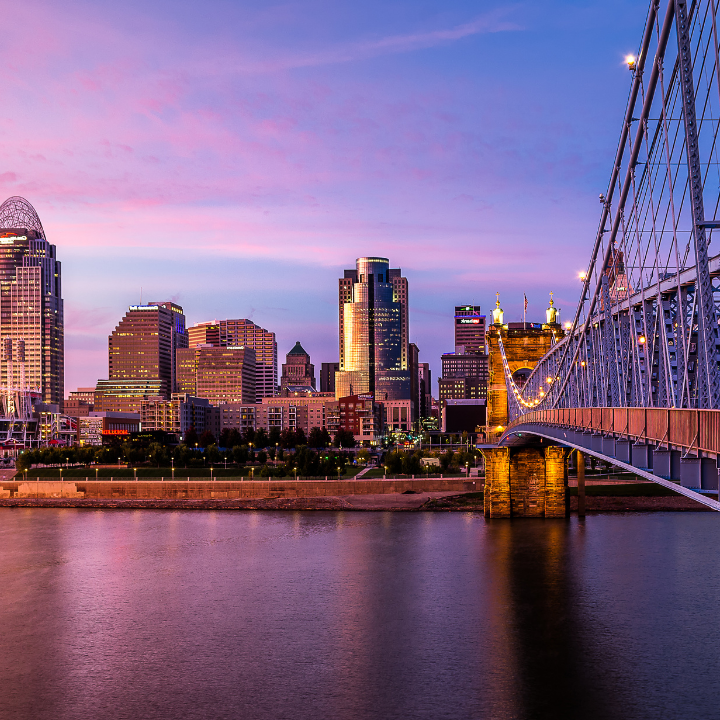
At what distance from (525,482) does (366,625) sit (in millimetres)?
32727

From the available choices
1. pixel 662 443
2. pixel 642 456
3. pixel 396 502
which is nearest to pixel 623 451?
pixel 642 456

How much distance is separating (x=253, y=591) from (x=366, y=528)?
20708mm

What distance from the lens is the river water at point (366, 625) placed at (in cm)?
2730

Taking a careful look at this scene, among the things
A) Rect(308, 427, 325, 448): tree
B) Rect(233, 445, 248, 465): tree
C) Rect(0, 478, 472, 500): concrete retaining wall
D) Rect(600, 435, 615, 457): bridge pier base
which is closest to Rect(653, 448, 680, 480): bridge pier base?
Rect(600, 435, 615, 457): bridge pier base

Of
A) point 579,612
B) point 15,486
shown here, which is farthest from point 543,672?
point 15,486

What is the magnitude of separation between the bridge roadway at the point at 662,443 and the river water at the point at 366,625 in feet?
24.9

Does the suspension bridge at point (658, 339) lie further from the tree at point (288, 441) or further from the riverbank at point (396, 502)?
the tree at point (288, 441)

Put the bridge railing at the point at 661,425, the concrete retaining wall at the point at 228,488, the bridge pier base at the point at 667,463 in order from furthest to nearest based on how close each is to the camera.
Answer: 1. the concrete retaining wall at the point at 228,488
2. the bridge pier base at the point at 667,463
3. the bridge railing at the point at 661,425

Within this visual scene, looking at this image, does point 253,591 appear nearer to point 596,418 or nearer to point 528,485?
point 596,418

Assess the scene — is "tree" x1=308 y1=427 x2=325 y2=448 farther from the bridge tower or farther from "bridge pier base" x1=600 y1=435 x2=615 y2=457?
"bridge pier base" x1=600 y1=435 x2=615 y2=457

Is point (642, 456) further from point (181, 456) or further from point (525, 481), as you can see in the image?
point (181, 456)

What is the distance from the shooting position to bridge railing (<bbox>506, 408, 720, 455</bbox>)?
18.3 m

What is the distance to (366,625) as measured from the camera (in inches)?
1393

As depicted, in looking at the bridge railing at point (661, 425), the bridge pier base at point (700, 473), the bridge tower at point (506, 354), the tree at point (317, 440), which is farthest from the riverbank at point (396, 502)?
the tree at point (317, 440)
